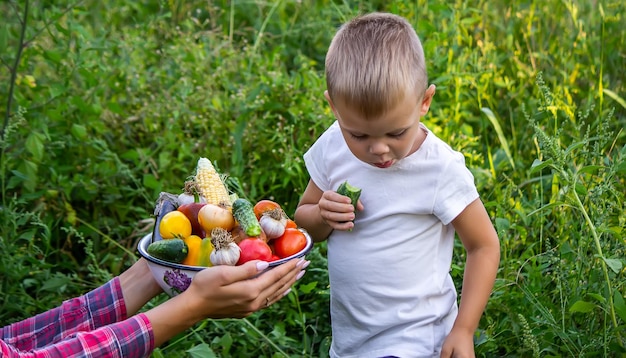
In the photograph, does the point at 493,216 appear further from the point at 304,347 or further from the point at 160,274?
the point at 160,274

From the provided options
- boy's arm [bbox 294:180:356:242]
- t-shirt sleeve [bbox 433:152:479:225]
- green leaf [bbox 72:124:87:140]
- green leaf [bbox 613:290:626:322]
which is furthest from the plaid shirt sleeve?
green leaf [bbox 613:290:626:322]

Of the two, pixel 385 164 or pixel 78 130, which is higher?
pixel 385 164

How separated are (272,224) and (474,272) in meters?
0.52

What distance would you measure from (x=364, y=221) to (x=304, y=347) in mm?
760

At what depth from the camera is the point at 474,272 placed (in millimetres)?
2189

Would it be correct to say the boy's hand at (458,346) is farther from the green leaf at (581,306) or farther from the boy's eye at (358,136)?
the boy's eye at (358,136)

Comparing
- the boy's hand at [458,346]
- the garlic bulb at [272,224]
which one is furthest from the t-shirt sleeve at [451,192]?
the garlic bulb at [272,224]

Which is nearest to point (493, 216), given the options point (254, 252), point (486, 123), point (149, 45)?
point (486, 123)

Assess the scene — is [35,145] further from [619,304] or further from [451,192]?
[619,304]

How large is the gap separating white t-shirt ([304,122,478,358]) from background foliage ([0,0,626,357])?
0.33 metres

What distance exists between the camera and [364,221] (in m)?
2.27

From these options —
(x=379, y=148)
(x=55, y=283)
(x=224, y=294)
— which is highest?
(x=379, y=148)

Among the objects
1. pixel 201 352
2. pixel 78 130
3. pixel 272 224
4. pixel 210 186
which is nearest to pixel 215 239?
pixel 272 224

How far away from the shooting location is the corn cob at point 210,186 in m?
2.30
